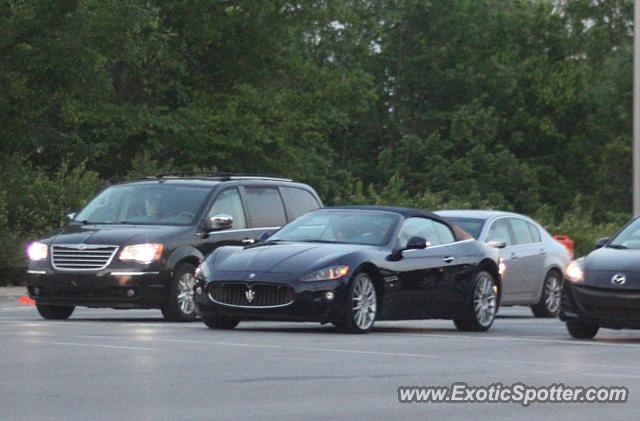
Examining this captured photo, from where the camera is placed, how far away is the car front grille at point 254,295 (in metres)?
18.7

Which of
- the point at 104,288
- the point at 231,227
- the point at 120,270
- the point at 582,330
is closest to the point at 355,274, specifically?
the point at 582,330

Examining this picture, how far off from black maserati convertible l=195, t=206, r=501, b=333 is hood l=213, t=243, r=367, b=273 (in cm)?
1

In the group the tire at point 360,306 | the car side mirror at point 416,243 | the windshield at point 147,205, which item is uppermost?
the windshield at point 147,205

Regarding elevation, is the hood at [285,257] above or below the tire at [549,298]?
above

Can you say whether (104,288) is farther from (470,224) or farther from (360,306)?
(470,224)

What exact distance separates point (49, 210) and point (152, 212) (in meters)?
13.0

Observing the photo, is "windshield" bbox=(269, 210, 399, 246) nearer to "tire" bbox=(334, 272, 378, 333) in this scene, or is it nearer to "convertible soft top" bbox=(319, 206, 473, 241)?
"convertible soft top" bbox=(319, 206, 473, 241)

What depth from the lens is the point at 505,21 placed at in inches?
3386

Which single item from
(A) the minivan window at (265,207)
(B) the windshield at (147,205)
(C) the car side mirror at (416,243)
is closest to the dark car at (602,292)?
(C) the car side mirror at (416,243)

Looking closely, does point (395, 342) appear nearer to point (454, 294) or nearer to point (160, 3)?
point (454, 294)

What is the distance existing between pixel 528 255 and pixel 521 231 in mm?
549

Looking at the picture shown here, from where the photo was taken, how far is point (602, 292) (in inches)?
725

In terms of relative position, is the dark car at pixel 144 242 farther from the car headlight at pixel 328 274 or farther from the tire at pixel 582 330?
the tire at pixel 582 330

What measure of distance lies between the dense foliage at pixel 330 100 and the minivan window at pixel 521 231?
9.03 meters
